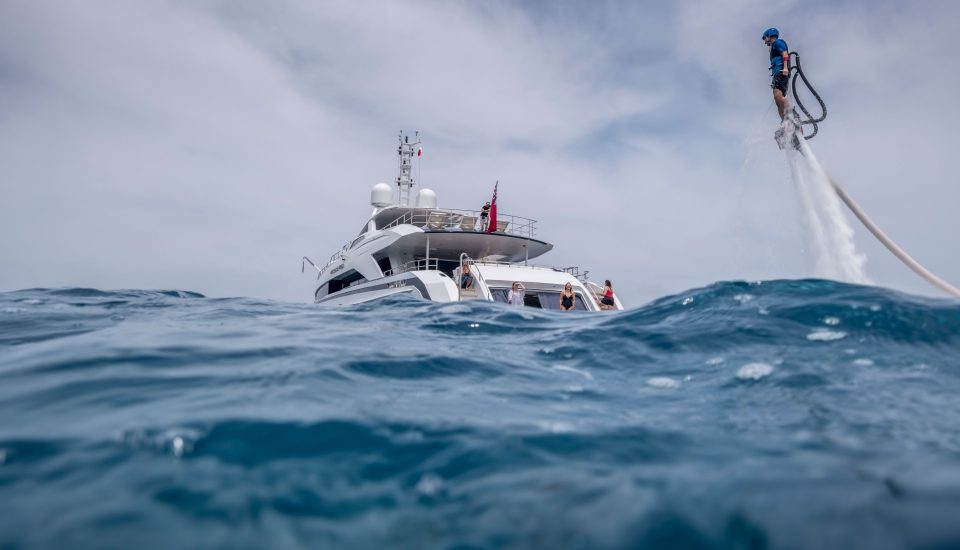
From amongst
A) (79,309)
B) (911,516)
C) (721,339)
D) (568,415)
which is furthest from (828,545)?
(79,309)

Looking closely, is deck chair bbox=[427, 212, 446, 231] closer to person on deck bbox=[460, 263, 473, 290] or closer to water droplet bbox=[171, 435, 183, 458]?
person on deck bbox=[460, 263, 473, 290]

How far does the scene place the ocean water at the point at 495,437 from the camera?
191cm

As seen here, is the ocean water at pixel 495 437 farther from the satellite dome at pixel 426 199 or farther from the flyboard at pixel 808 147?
the satellite dome at pixel 426 199

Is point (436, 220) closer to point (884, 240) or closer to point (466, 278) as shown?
point (466, 278)

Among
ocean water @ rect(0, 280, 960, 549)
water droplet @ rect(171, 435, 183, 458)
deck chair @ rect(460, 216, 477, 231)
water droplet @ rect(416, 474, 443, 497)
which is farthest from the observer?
deck chair @ rect(460, 216, 477, 231)

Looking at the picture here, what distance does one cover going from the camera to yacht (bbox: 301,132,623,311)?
16469 millimetres

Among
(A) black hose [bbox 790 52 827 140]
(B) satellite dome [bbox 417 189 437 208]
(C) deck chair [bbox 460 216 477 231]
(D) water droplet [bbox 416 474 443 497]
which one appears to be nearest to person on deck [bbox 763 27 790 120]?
(A) black hose [bbox 790 52 827 140]

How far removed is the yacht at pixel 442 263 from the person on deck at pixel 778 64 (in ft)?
28.1

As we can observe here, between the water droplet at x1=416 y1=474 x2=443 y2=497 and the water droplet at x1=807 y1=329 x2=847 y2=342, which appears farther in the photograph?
the water droplet at x1=807 y1=329 x2=847 y2=342

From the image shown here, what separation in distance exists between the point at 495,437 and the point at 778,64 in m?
7.39

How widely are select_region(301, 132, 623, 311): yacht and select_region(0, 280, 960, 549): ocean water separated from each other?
33.9 feet

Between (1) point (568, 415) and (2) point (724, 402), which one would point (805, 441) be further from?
(1) point (568, 415)

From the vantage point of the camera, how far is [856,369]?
392 centimetres

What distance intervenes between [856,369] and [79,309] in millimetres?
9036
